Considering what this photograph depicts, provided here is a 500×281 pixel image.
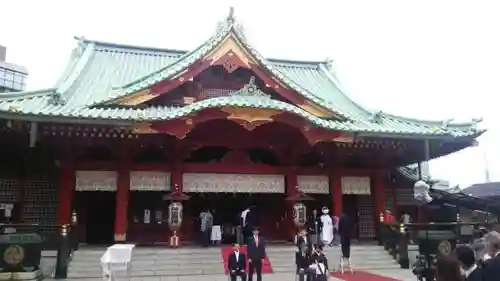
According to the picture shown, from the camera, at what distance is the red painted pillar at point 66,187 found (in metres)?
15.7

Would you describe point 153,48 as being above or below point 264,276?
above

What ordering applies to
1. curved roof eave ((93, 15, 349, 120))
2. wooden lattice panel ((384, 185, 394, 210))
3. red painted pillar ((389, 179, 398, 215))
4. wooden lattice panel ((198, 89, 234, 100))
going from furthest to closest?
red painted pillar ((389, 179, 398, 215)) < wooden lattice panel ((384, 185, 394, 210)) < wooden lattice panel ((198, 89, 234, 100)) < curved roof eave ((93, 15, 349, 120))

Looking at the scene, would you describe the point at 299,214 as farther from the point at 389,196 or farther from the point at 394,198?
the point at 394,198

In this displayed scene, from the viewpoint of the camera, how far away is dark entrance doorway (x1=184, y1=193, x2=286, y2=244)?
19141 millimetres

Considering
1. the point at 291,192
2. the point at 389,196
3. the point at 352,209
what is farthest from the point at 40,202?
the point at 389,196

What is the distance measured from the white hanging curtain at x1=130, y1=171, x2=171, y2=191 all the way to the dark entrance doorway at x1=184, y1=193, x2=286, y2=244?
238 centimetres

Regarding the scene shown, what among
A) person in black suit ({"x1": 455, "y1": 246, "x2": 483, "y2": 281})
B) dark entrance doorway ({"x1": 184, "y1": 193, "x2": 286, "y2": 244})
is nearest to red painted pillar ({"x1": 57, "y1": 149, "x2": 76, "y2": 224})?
dark entrance doorway ({"x1": 184, "y1": 193, "x2": 286, "y2": 244})

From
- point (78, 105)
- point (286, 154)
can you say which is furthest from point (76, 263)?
point (286, 154)

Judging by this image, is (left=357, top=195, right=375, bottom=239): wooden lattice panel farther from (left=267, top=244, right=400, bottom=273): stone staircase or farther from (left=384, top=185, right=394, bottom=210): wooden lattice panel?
(left=267, top=244, right=400, bottom=273): stone staircase

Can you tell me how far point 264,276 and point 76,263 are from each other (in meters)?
5.72

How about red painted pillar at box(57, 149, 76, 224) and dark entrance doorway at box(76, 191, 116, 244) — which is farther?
dark entrance doorway at box(76, 191, 116, 244)

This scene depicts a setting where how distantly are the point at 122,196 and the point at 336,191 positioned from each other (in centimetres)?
805

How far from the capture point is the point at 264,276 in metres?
13.4

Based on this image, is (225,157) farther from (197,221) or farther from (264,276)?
(264,276)
